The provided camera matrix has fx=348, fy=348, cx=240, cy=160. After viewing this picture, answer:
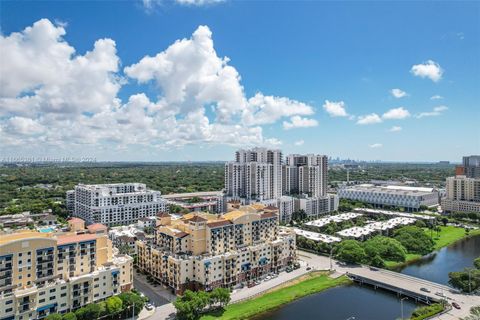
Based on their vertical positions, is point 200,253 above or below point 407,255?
above

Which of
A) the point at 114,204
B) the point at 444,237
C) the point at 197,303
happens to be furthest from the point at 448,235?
the point at 114,204

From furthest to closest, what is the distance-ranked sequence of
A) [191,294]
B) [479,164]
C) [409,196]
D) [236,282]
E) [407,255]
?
1. [479,164]
2. [409,196]
3. [407,255]
4. [236,282]
5. [191,294]

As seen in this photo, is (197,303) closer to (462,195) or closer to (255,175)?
(255,175)

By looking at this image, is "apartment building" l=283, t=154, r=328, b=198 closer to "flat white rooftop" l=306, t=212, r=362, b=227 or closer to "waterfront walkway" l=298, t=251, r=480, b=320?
"flat white rooftop" l=306, t=212, r=362, b=227

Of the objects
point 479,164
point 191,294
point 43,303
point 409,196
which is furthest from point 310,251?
point 479,164

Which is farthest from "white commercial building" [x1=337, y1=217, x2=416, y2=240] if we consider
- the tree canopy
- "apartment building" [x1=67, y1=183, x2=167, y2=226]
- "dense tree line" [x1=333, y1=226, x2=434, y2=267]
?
"apartment building" [x1=67, y1=183, x2=167, y2=226]

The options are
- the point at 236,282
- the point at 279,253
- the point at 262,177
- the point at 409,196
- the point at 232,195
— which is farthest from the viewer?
the point at 409,196

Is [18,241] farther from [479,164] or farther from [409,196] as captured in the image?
[479,164]
